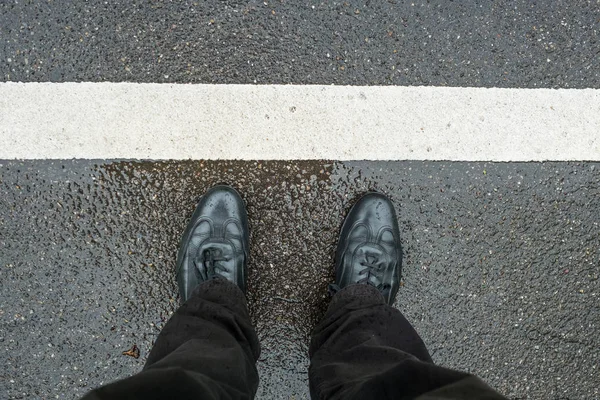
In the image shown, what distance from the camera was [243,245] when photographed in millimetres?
1818

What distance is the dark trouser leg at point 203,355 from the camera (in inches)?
40.5

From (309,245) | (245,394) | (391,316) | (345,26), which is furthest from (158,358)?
(345,26)

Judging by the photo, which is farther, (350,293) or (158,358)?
(350,293)

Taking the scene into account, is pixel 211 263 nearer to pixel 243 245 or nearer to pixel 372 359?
pixel 243 245

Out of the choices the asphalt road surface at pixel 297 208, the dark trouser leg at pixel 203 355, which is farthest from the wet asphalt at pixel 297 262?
the dark trouser leg at pixel 203 355

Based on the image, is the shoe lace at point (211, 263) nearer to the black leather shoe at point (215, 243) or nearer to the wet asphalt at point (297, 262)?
the black leather shoe at point (215, 243)

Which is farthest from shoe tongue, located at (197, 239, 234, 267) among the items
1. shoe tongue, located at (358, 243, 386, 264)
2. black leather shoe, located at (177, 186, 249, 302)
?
shoe tongue, located at (358, 243, 386, 264)

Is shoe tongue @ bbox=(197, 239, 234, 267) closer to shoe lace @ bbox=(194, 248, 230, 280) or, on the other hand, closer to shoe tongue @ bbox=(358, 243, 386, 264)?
shoe lace @ bbox=(194, 248, 230, 280)

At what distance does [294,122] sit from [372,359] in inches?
42.3

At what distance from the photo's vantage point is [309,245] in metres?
1.83

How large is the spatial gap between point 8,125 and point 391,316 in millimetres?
1924

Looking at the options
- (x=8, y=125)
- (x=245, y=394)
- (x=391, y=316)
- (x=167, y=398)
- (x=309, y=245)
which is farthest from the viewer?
(x=309, y=245)

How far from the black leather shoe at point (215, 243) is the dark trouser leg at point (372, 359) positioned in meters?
0.49

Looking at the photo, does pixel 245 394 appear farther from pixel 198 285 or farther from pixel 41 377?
pixel 41 377
